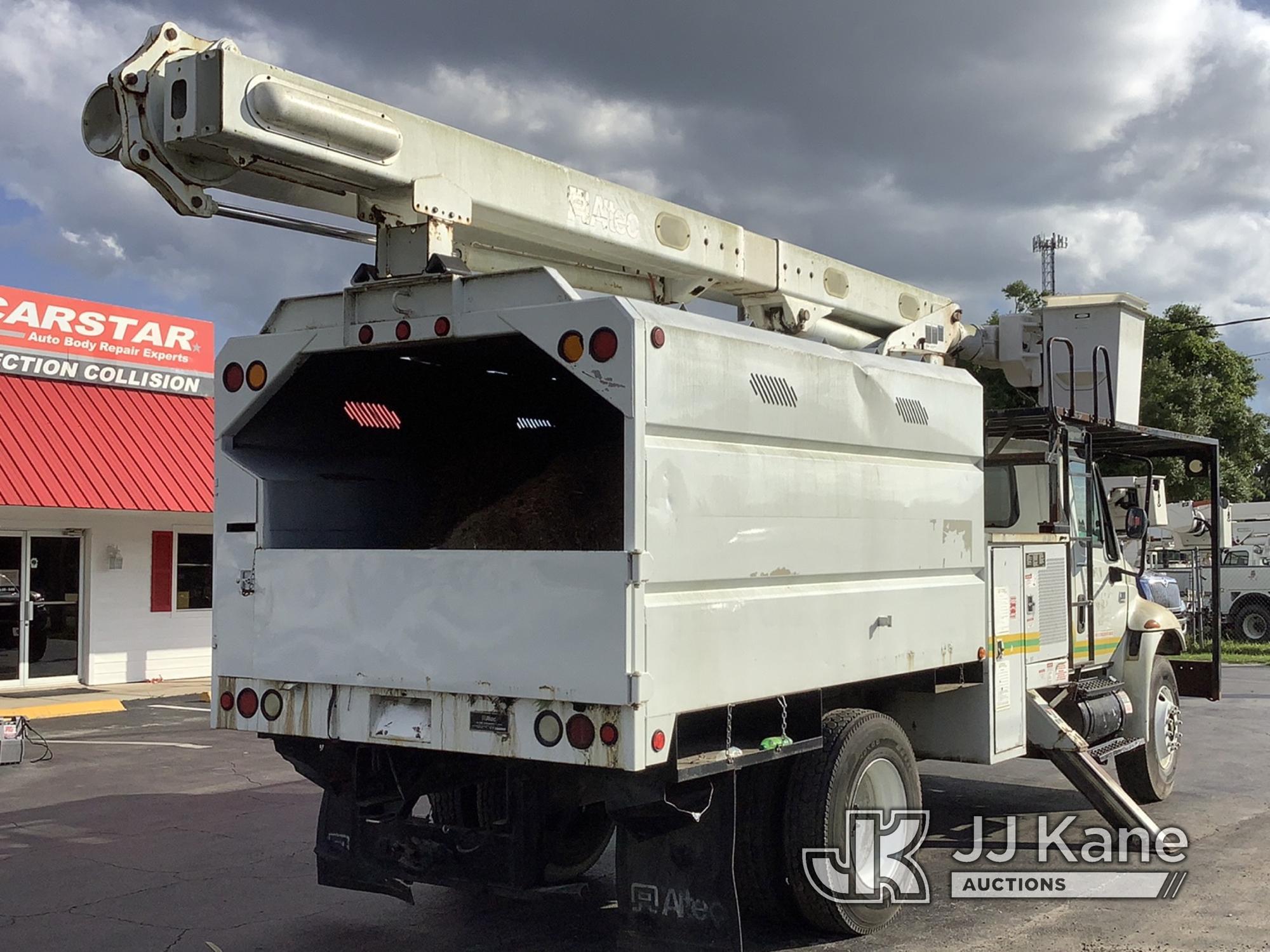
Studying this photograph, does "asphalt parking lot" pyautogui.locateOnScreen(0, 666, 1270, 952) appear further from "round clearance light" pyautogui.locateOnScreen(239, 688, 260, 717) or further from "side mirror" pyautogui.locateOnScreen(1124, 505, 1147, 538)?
"side mirror" pyautogui.locateOnScreen(1124, 505, 1147, 538)

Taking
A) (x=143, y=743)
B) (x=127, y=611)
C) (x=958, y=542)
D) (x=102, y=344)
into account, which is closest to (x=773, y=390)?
(x=958, y=542)

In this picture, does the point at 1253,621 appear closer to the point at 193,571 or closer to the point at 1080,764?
the point at 193,571

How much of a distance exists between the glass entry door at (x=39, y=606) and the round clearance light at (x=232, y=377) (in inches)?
506

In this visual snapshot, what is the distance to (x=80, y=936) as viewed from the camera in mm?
6215

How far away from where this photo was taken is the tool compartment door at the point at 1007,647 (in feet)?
23.3

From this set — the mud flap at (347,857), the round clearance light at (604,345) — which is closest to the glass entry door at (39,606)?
the mud flap at (347,857)

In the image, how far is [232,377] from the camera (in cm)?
587

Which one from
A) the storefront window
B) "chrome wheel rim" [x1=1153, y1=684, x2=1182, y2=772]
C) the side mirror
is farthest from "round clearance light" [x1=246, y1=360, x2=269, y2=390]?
the storefront window

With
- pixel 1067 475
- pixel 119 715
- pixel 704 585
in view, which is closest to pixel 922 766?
pixel 1067 475

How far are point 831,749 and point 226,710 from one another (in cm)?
270

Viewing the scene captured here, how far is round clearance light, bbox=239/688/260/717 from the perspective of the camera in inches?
222

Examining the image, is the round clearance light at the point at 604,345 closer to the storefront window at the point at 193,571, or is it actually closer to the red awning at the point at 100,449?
the red awning at the point at 100,449

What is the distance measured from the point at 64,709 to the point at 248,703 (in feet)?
36.2

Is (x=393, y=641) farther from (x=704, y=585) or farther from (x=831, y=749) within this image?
(x=831, y=749)
